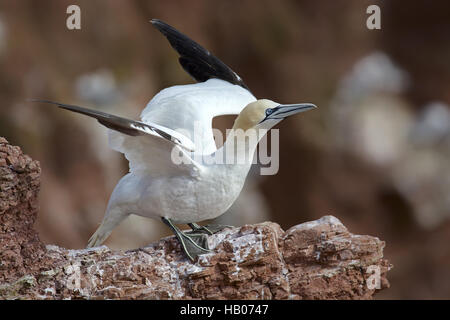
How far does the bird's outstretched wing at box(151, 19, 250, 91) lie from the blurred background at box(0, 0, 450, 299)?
13.7ft

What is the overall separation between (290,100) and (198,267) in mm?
7403

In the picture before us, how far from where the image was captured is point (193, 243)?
13.3 ft

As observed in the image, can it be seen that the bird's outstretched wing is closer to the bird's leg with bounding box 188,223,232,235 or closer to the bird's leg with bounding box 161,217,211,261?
the bird's leg with bounding box 188,223,232,235

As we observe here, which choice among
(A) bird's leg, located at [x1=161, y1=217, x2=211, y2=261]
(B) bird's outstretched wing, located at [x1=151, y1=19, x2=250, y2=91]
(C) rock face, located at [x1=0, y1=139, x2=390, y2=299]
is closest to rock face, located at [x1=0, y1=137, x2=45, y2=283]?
(C) rock face, located at [x1=0, y1=139, x2=390, y2=299]

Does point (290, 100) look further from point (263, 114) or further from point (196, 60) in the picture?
point (263, 114)

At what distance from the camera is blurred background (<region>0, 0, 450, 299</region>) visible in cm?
953

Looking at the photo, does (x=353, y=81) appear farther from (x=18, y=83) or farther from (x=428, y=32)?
(x=18, y=83)

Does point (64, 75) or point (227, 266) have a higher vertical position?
point (64, 75)

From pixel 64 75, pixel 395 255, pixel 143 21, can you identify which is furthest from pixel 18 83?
pixel 395 255

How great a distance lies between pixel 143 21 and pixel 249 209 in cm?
356

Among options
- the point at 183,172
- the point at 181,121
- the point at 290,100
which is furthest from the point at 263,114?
the point at 290,100

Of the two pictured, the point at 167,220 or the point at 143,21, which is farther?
the point at 143,21

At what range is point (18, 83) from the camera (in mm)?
9383
